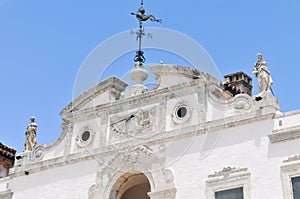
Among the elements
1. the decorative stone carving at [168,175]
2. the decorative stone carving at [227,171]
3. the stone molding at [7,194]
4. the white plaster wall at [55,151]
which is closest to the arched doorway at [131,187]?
the decorative stone carving at [168,175]

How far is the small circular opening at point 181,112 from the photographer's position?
29303 millimetres

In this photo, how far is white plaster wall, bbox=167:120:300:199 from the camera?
1033 inches

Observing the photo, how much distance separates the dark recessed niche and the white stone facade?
1.5 inches

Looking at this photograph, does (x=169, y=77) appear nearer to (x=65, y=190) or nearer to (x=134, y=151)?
(x=134, y=151)

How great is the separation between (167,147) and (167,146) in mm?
38

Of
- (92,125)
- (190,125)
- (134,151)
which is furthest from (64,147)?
(190,125)

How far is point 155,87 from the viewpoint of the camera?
30.4 metres

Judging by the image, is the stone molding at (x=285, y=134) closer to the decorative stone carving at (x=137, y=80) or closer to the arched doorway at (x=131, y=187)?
the arched doorway at (x=131, y=187)

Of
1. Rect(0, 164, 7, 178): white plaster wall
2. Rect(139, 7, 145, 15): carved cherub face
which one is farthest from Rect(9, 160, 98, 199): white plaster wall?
Rect(0, 164, 7, 178): white plaster wall

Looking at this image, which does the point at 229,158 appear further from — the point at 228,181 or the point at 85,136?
the point at 85,136

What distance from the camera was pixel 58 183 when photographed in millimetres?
31375

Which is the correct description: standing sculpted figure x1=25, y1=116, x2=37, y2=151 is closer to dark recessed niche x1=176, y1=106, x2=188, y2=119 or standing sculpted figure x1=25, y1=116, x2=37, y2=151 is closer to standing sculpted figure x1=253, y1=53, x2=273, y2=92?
dark recessed niche x1=176, y1=106, x2=188, y2=119

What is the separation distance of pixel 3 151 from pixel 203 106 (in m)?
14.3

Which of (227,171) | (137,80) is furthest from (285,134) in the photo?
(137,80)
